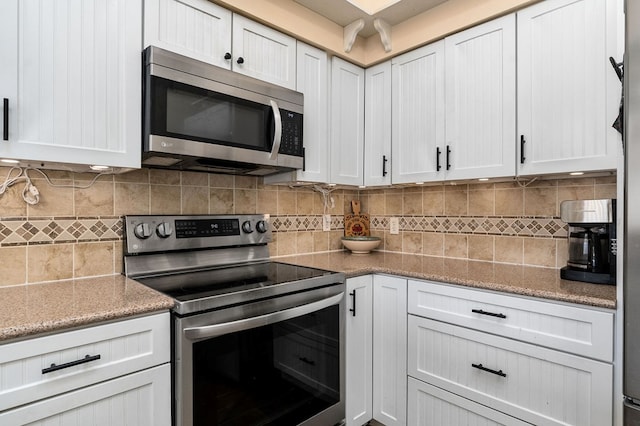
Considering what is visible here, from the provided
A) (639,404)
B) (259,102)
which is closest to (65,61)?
(259,102)

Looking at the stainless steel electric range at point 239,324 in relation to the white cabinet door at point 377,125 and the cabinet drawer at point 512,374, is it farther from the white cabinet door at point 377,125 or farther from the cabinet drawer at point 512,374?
Answer: the white cabinet door at point 377,125

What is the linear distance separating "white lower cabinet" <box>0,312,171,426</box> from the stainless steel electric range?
0.07 metres

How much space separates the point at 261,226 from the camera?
6.70 ft

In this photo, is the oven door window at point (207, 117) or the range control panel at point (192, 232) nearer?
the oven door window at point (207, 117)

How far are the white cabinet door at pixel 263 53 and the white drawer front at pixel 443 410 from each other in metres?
1.66

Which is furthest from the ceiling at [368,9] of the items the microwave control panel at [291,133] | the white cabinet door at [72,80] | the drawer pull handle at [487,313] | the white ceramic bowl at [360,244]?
the drawer pull handle at [487,313]

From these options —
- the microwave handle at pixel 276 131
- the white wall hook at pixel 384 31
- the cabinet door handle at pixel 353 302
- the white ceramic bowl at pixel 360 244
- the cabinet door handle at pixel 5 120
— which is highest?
the white wall hook at pixel 384 31

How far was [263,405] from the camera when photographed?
140cm

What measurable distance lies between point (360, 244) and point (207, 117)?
131cm

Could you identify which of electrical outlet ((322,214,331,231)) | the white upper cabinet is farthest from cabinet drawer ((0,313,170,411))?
electrical outlet ((322,214,331,231))

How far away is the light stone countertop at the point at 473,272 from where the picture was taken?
133cm

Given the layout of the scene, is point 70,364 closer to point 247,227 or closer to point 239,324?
point 239,324

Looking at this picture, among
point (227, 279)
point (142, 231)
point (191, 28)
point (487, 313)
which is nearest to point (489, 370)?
point (487, 313)

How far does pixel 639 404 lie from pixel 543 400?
18.8 inches
